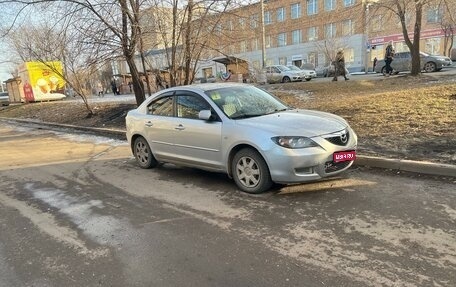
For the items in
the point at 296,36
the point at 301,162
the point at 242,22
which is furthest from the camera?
the point at 296,36

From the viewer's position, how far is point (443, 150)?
6504 millimetres

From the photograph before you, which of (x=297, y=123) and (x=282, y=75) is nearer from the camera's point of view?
(x=297, y=123)

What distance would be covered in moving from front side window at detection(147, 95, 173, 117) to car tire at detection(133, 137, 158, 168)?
0.59 metres

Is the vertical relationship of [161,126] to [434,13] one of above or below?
below

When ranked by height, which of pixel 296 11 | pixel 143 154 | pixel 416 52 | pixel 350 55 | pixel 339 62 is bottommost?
pixel 143 154

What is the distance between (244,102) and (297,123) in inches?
45.4

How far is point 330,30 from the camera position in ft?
173

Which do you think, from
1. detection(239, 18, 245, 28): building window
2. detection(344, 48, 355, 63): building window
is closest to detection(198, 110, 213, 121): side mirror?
detection(239, 18, 245, 28): building window

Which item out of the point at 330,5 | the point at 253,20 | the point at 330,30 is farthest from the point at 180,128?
the point at 330,5

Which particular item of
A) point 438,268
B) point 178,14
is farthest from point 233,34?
point 438,268

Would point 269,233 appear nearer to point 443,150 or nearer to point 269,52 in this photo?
point 443,150

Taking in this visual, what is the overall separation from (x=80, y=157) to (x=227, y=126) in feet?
17.0

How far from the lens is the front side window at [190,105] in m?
6.36

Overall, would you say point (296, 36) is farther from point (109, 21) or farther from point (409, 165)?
point (409, 165)
